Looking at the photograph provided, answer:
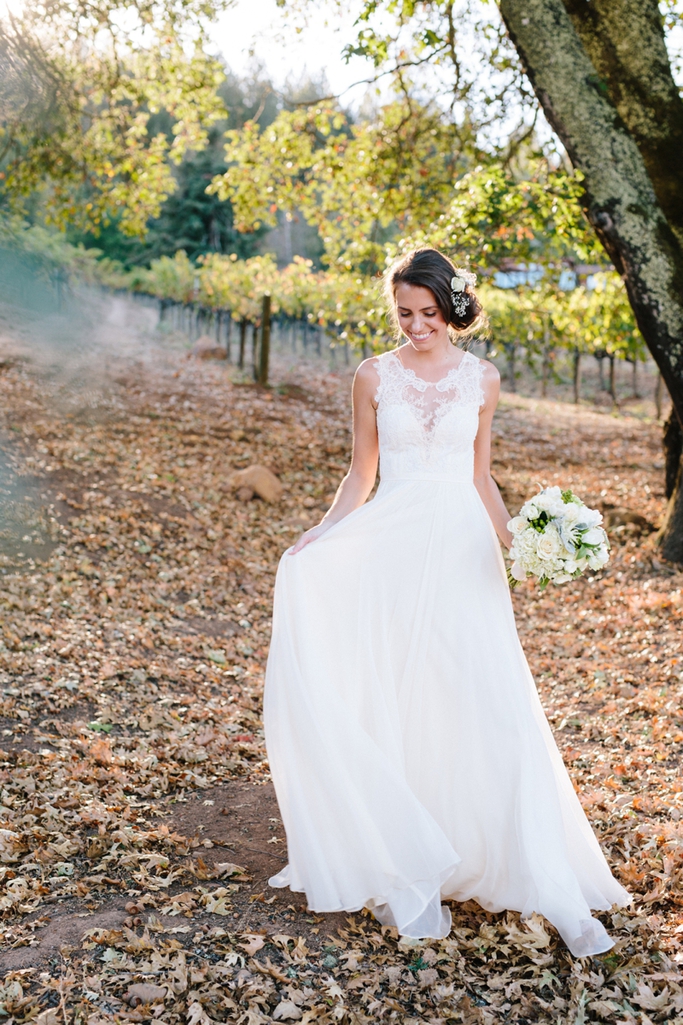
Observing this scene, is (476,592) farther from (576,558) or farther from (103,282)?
(103,282)

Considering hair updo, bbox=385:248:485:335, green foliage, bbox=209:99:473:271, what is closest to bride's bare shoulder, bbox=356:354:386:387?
hair updo, bbox=385:248:485:335

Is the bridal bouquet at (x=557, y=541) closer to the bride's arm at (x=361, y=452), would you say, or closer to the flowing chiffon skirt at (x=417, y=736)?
the flowing chiffon skirt at (x=417, y=736)

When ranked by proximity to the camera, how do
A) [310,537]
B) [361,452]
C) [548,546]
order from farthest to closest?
[361,452]
[310,537]
[548,546]

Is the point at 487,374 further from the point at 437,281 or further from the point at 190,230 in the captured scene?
the point at 190,230

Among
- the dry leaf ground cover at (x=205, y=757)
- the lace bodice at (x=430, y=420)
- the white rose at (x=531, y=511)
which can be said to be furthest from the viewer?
the lace bodice at (x=430, y=420)

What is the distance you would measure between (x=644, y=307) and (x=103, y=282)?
80.4 ft

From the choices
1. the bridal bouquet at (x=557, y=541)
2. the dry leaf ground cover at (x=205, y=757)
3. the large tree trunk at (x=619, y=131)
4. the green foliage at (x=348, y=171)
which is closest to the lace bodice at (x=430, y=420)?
the bridal bouquet at (x=557, y=541)

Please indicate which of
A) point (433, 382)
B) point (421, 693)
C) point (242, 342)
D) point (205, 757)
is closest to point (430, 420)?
point (433, 382)

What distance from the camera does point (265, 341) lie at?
→ 18.1 meters

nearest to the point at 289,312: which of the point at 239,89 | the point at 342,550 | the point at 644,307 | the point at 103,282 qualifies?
the point at 103,282

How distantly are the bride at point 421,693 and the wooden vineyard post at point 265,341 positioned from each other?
14.3 m

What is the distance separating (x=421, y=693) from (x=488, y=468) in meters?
1.07

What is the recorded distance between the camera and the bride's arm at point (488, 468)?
3.83 meters

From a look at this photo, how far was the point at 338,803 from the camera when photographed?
335cm
